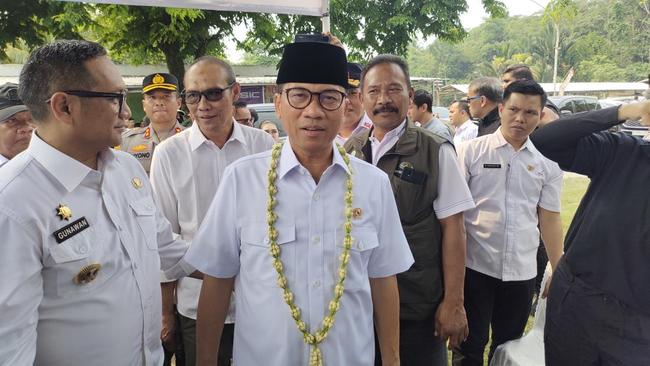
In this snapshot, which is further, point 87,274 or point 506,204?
point 506,204

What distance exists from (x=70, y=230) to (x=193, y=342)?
128cm

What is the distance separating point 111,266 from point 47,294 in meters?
0.21

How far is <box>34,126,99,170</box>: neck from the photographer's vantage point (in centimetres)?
149

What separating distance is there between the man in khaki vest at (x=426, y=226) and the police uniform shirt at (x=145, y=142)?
79.8 inches

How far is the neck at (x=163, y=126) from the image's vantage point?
3590mm

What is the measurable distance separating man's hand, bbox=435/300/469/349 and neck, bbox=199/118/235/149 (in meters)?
1.56

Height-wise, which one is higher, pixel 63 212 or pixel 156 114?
pixel 156 114

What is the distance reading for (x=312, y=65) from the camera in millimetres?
1644

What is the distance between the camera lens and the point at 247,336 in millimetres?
1654

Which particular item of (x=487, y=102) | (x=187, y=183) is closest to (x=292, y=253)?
(x=187, y=183)

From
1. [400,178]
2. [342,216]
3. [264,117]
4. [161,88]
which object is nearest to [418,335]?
[400,178]

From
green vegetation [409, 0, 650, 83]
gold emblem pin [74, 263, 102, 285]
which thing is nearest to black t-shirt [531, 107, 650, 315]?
gold emblem pin [74, 263, 102, 285]

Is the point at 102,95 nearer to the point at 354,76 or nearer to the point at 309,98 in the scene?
the point at 309,98

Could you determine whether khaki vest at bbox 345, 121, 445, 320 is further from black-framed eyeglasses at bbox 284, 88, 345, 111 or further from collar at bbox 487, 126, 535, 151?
collar at bbox 487, 126, 535, 151
